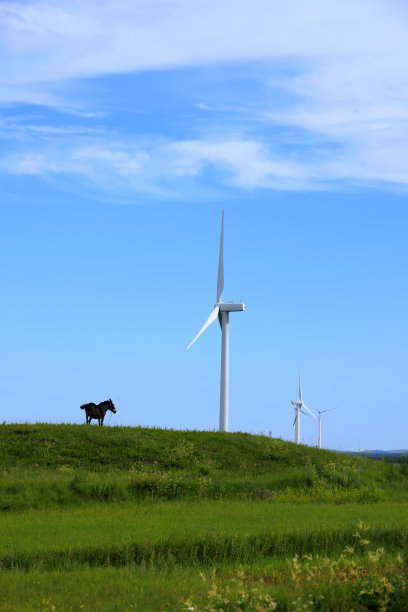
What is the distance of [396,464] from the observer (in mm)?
38000

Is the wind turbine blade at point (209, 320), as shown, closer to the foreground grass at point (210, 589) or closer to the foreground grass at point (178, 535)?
the foreground grass at point (178, 535)

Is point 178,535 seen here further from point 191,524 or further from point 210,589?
point 210,589

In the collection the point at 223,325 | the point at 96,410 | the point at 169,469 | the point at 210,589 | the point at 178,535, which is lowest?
the point at 210,589

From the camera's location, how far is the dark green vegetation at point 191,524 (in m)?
12.2

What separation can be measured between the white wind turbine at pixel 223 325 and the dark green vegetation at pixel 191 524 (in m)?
6.58

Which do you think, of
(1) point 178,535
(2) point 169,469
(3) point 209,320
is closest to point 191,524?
(1) point 178,535

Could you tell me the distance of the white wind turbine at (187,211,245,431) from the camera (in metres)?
45.7

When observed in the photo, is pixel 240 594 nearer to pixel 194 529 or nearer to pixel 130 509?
pixel 194 529

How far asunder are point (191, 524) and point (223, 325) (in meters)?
30.4

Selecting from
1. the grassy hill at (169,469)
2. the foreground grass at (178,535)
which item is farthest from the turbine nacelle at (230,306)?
the foreground grass at (178,535)

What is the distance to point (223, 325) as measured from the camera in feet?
161

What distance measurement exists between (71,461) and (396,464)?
17.2 m

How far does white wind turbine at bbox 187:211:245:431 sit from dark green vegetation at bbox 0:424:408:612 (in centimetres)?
658

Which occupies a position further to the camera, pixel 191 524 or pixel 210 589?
pixel 191 524
